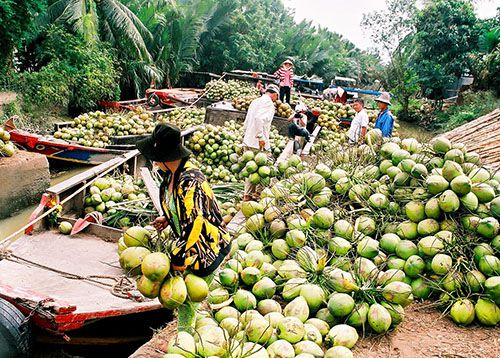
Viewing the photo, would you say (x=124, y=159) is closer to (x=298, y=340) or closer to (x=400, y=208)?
(x=400, y=208)

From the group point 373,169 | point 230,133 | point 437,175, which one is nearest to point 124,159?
point 230,133

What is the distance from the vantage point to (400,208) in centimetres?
352

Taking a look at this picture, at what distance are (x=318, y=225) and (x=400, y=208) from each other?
720 millimetres

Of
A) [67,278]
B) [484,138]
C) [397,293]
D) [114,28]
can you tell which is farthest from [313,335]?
[114,28]

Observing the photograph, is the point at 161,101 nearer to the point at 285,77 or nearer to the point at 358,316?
the point at 285,77

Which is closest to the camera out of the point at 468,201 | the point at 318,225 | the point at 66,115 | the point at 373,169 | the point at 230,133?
the point at 468,201

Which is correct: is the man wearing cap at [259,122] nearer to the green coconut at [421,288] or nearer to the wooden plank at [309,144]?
the wooden plank at [309,144]

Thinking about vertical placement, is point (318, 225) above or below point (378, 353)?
above

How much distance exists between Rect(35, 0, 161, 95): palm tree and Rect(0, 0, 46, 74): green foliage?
7.47 ft

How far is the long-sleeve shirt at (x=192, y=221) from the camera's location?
2.45 m

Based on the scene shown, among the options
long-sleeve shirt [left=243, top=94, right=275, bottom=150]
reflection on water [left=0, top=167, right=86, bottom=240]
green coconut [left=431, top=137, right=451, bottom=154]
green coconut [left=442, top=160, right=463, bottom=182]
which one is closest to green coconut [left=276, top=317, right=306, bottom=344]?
green coconut [left=442, top=160, right=463, bottom=182]

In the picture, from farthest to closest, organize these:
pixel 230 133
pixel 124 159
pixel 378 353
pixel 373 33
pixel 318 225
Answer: pixel 373 33 < pixel 230 133 < pixel 124 159 < pixel 318 225 < pixel 378 353

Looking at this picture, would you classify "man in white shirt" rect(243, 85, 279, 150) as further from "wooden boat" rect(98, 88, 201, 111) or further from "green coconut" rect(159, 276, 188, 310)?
"wooden boat" rect(98, 88, 201, 111)

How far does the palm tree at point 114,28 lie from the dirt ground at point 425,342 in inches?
546
